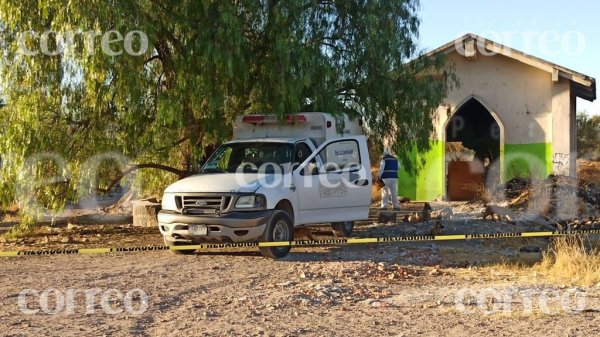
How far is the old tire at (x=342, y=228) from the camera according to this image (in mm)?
13875

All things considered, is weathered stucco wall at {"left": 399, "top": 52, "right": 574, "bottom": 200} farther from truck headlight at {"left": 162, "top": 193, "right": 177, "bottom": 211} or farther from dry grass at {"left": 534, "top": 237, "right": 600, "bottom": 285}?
truck headlight at {"left": 162, "top": 193, "right": 177, "bottom": 211}

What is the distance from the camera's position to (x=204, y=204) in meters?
10.9

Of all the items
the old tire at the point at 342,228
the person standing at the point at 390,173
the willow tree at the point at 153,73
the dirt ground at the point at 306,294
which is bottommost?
the dirt ground at the point at 306,294

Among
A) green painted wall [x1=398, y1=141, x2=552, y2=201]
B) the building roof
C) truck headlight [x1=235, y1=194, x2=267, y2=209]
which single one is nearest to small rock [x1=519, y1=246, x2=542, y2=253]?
truck headlight [x1=235, y1=194, x2=267, y2=209]

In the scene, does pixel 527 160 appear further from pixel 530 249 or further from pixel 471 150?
pixel 530 249

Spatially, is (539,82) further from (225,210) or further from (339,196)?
(225,210)

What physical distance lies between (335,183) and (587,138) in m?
34.6

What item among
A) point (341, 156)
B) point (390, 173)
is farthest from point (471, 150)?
point (341, 156)

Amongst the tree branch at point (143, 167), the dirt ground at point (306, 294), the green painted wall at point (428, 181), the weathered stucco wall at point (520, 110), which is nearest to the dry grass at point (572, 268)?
the dirt ground at point (306, 294)

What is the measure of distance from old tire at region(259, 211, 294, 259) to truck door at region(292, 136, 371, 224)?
43cm

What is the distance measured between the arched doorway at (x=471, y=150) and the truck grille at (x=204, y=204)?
12743 millimetres

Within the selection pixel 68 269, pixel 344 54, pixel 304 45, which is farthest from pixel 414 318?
pixel 344 54

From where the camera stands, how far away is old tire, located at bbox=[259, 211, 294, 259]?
10.9 metres

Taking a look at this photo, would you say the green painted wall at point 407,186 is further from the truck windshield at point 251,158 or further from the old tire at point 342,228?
the truck windshield at point 251,158
